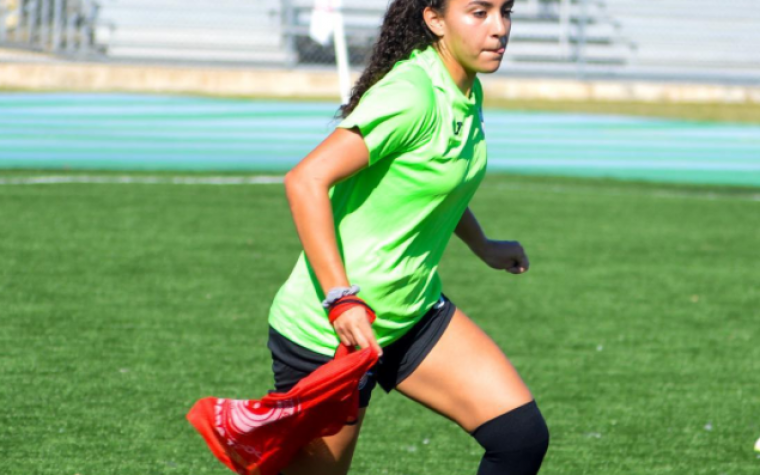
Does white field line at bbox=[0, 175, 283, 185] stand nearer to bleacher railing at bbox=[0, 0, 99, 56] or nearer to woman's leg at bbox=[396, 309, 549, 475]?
bleacher railing at bbox=[0, 0, 99, 56]

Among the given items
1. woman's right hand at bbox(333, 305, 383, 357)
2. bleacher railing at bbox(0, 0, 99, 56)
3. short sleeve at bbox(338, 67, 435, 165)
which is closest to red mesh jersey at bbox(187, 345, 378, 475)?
woman's right hand at bbox(333, 305, 383, 357)

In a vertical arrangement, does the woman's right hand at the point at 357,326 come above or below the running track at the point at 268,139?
above

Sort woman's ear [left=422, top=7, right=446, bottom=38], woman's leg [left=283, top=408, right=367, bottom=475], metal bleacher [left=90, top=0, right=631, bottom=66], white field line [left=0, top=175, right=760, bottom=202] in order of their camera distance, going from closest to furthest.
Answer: woman's ear [left=422, top=7, right=446, bottom=38] < woman's leg [left=283, top=408, right=367, bottom=475] < white field line [left=0, top=175, right=760, bottom=202] < metal bleacher [left=90, top=0, right=631, bottom=66]

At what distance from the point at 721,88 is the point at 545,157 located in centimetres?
409

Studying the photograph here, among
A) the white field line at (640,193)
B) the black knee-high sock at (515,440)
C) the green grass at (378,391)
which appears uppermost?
the black knee-high sock at (515,440)

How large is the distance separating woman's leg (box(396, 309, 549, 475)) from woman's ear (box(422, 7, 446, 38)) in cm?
78

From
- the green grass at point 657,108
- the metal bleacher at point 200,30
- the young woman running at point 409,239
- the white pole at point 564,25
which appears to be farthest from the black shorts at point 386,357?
the white pole at point 564,25

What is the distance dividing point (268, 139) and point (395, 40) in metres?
11.4

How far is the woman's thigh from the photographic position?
122 inches

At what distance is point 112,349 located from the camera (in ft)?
19.0

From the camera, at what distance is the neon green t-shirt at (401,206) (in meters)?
2.90

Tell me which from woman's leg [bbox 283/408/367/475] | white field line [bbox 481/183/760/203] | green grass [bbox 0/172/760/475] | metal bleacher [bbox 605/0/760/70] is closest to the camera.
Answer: woman's leg [bbox 283/408/367/475]

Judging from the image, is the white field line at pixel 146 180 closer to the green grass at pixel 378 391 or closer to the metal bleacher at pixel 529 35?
the green grass at pixel 378 391

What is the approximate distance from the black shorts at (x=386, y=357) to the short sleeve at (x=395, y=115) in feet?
1.77
